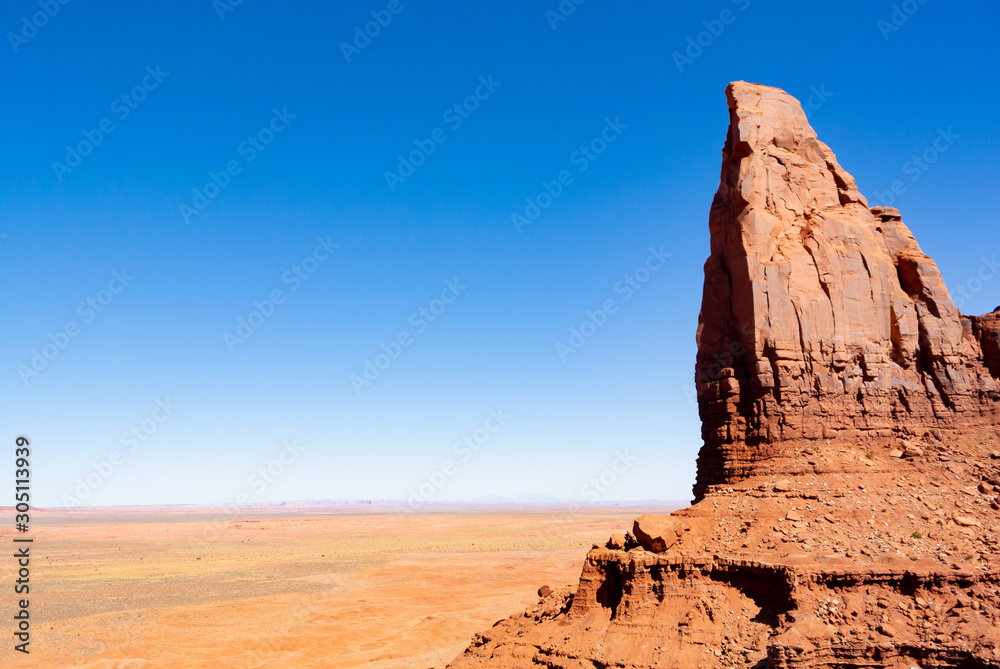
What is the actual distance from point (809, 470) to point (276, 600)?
37072mm

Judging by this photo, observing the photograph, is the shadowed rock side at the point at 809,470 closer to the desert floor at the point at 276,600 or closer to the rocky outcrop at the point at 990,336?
the rocky outcrop at the point at 990,336

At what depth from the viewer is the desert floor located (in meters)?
29.6

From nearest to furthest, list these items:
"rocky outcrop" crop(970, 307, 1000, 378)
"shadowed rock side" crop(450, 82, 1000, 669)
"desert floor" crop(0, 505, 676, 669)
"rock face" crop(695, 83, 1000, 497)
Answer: "shadowed rock side" crop(450, 82, 1000, 669) → "rock face" crop(695, 83, 1000, 497) → "rocky outcrop" crop(970, 307, 1000, 378) → "desert floor" crop(0, 505, 676, 669)

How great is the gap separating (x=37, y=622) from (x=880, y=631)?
40.8 m

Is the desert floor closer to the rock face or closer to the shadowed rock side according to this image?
the shadowed rock side

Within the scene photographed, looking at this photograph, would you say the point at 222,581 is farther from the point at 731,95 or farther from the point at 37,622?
the point at 731,95

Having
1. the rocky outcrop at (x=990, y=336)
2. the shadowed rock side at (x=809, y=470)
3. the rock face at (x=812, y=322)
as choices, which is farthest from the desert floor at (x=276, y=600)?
the rocky outcrop at (x=990, y=336)

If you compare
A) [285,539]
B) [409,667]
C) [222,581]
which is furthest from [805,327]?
[285,539]

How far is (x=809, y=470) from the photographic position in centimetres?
1691

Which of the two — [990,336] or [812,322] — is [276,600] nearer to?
[812,322]

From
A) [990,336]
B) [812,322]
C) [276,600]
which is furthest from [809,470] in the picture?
[276,600]

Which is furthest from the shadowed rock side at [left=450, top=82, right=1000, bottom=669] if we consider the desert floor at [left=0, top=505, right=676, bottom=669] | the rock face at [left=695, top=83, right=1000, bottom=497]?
the desert floor at [left=0, top=505, right=676, bottom=669]

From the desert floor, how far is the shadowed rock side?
1514cm

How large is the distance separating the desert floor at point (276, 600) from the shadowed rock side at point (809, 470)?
1514 centimetres
